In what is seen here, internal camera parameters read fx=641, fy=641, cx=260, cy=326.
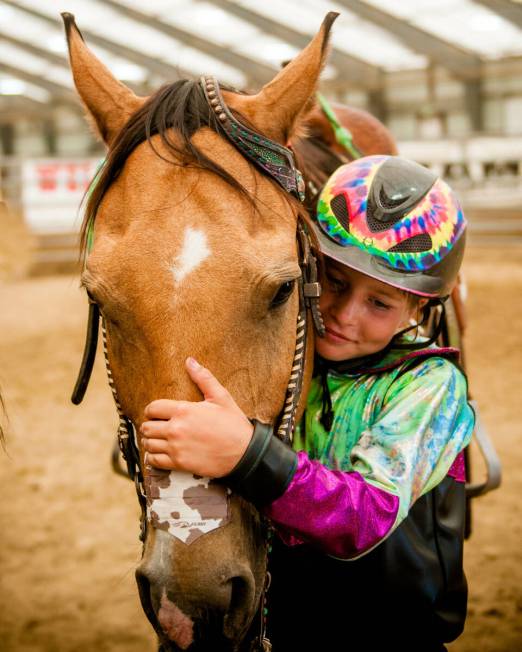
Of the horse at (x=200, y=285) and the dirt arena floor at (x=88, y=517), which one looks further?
the dirt arena floor at (x=88, y=517)

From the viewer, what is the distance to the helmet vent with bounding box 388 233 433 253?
5.36 ft

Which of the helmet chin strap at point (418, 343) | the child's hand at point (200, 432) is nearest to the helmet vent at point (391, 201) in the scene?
the helmet chin strap at point (418, 343)

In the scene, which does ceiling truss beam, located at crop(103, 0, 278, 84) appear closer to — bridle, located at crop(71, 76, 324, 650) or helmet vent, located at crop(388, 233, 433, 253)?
bridle, located at crop(71, 76, 324, 650)

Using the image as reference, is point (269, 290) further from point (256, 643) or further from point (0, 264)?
point (0, 264)

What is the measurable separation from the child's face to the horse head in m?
0.21

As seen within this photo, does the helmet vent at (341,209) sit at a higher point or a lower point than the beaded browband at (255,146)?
lower

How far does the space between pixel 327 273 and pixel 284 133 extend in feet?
1.28

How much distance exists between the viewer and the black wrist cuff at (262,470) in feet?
4.13

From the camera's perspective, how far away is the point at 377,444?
145cm

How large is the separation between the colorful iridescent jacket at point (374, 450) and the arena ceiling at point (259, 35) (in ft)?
45.3

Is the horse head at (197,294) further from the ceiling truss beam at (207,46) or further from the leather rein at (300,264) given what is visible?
the ceiling truss beam at (207,46)

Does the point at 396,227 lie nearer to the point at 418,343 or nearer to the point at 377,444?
the point at 418,343

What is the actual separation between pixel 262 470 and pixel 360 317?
576 mm

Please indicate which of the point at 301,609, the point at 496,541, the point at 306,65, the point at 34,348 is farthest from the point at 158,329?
the point at 34,348
